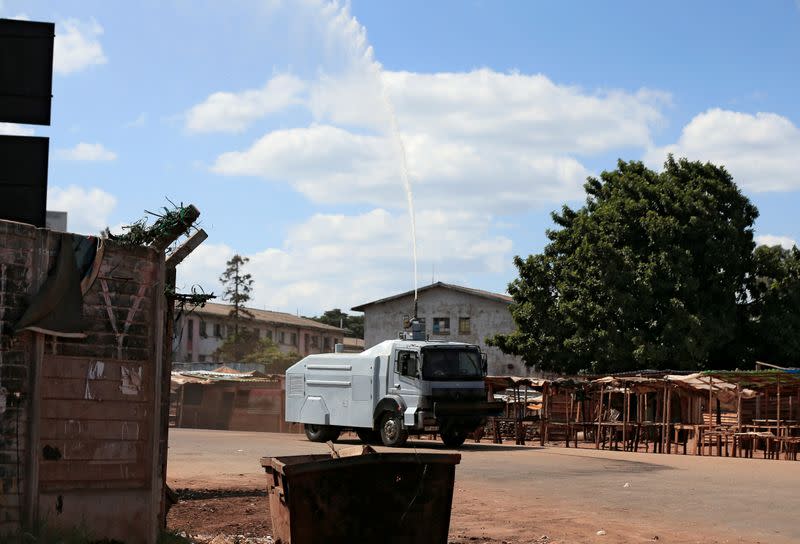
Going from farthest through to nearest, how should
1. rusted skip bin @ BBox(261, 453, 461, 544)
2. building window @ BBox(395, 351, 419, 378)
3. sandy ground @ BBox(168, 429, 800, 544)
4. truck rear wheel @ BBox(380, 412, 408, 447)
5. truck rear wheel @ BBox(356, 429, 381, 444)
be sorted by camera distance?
truck rear wheel @ BBox(356, 429, 381, 444) < building window @ BBox(395, 351, 419, 378) < truck rear wheel @ BBox(380, 412, 408, 447) < sandy ground @ BBox(168, 429, 800, 544) < rusted skip bin @ BBox(261, 453, 461, 544)

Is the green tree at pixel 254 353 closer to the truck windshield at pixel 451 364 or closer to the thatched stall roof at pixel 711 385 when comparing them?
the thatched stall roof at pixel 711 385

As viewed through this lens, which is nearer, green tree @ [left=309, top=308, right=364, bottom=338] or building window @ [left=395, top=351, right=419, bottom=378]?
building window @ [left=395, top=351, right=419, bottom=378]

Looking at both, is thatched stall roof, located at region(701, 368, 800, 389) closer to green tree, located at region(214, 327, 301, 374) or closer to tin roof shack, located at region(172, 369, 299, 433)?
tin roof shack, located at region(172, 369, 299, 433)

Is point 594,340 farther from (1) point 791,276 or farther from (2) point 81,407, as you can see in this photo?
(2) point 81,407

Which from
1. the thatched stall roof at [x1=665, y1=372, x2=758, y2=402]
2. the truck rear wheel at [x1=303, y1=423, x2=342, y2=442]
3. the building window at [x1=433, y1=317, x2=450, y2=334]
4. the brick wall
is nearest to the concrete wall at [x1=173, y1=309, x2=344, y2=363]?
the building window at [x1=433, y1=317, x2=450, y2=334]

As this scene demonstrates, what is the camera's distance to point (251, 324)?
91.8m

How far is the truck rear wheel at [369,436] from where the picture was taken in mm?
30953

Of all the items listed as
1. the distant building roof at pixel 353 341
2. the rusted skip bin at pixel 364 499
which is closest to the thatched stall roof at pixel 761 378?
the rusted skip bin at pixel 364 499

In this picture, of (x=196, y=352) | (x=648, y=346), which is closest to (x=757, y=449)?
(x=648, y=346)

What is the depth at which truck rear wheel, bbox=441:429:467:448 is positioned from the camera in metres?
28.9

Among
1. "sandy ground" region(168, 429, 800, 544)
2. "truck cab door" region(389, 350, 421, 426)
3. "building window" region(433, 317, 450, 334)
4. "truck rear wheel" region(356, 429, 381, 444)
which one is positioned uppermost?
"building window" region(433, 317, 450, 334)

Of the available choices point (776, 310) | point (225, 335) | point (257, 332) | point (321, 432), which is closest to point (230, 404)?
point (321, 432)

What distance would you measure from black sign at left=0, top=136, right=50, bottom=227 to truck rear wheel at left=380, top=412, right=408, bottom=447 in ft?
52.9

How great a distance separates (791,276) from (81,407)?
124ft
